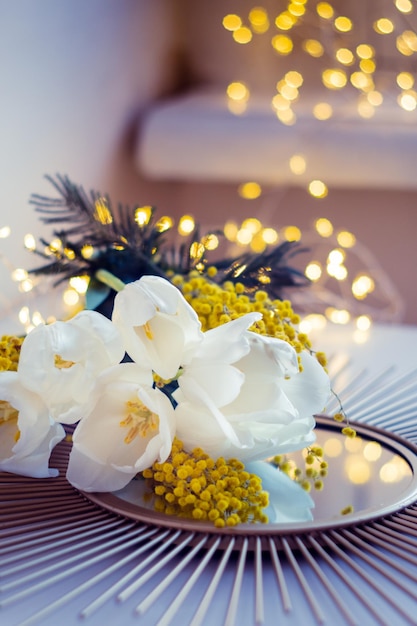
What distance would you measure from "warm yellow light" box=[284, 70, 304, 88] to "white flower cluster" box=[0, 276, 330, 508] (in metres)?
2.21

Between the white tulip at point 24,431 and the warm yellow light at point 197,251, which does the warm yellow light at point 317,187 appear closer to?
the warm yellow light at point 197,251

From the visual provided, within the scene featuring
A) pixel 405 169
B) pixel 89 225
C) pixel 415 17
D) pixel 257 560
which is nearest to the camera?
pixel 257 560

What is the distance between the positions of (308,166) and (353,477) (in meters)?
1.67

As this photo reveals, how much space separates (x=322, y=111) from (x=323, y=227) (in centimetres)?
34

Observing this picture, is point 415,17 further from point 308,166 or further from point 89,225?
point 89,225

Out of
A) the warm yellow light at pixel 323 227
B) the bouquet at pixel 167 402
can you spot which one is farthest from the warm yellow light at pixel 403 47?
the bouquet at pixel 167 402

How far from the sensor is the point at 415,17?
2.42 metres

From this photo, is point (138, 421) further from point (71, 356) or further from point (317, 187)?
point (317, 187)

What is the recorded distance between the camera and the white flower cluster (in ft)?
1.75

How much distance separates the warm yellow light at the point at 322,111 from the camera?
2307mm

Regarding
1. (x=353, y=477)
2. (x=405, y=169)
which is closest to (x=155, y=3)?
(x=405, y=169)

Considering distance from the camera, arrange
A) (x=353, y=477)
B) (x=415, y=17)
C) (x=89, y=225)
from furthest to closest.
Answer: (x=415, y=17) < (x=89, y=225) < (x=353, y=477)

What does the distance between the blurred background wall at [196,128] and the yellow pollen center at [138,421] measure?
922mm

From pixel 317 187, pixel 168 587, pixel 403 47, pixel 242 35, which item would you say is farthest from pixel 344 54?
pixel 168 587
